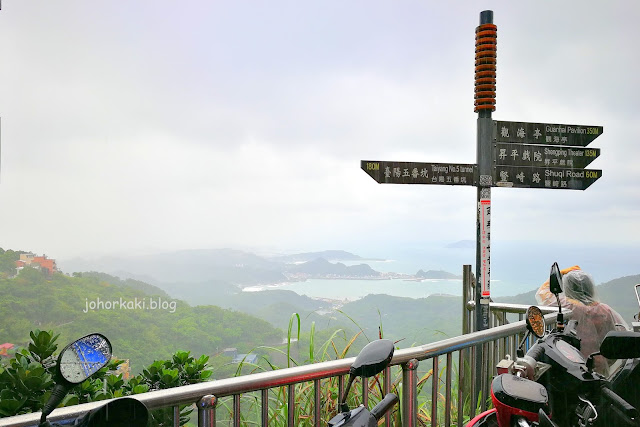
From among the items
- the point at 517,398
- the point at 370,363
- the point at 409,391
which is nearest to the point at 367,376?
the point at 370,363

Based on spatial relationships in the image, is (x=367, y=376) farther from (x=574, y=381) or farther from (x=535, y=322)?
(x=535, y=322)

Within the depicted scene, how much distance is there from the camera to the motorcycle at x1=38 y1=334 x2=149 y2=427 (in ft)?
2.27

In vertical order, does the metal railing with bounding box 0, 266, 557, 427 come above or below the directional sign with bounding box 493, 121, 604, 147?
below

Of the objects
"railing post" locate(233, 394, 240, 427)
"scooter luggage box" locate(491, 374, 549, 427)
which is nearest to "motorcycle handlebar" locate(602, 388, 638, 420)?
"scooter luggage box" locate(491, 374, 549, 427)

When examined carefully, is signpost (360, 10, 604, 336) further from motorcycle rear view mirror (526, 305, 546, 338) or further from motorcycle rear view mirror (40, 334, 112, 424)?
motorcycle rear view mirror (40, 334, 112, 424)

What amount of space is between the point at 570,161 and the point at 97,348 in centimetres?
423

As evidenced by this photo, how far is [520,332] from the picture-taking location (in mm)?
2600

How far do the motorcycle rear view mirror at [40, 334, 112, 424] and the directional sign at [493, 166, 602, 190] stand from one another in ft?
12.1

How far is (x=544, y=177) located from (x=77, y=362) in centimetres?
406

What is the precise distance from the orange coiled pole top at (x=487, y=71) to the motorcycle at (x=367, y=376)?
129 inches

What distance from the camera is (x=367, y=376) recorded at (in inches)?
42.0

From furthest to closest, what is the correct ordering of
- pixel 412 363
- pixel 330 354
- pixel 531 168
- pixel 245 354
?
pixel 531 168
pixel 330 354
pixel 245 354
pixel 412 363

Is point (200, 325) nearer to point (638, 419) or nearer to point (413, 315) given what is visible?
point (413, 315)

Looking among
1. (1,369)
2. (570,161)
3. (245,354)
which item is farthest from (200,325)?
(570,161)
